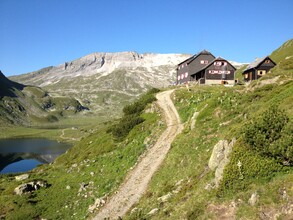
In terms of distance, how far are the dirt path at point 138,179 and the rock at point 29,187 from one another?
16.0m

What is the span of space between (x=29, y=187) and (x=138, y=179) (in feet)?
61.8

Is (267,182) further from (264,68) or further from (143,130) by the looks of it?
(264,68)

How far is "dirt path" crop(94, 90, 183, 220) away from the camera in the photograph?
96.2 ft

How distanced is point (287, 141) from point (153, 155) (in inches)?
925

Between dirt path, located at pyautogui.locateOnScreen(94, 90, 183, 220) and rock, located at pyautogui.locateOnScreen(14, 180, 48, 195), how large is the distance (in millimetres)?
16036

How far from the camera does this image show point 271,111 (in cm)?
1864

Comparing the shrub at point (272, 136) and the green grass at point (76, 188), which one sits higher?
the shrub at point (272, 136)

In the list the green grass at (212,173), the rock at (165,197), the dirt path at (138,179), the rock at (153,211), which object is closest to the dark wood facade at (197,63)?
the dirt path at (138,179)

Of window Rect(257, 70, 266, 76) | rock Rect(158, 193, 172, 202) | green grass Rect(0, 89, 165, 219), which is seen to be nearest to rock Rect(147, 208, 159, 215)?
rock Rect(158, 193, 172, 202)

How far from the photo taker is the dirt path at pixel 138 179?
1155 inches

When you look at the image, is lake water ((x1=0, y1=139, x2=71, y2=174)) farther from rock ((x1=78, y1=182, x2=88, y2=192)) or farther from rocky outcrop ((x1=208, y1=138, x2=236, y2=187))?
rocky outcrop ((x1=208, y1=138, x2=236, y2=187))

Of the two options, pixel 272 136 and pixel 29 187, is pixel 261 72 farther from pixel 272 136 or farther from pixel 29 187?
pixel 272 136

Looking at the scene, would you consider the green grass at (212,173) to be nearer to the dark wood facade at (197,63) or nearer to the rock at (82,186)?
the rock at (82,186)

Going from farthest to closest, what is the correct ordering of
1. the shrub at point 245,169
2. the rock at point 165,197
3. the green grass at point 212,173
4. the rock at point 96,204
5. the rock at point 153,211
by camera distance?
the rock at point 96,204 < the rock at point 165,197 < the rock at point 153,211 < the shrub at point 245,169 < the green grass at point 212,173
